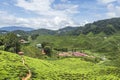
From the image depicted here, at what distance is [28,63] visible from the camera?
290 ft

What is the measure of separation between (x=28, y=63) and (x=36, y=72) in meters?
10.6

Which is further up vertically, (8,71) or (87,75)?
(8,71)

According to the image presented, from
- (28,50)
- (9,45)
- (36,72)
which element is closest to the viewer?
(36,72)

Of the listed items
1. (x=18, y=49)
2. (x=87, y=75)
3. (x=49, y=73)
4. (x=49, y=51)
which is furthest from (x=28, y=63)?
(x=49, y=51)

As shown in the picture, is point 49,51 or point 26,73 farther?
point 49,51

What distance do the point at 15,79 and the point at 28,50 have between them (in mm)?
87333

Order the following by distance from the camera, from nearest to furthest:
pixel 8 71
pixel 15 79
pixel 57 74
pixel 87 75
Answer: pixel 15 79 → pixel 8 71 → pixel 57 74 → pixel 87 75

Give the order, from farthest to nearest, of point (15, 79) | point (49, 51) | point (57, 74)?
point (49, 51)
point (57, 74)
point (15, 79)

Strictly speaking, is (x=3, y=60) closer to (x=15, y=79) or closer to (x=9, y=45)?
(x=15, y=79)

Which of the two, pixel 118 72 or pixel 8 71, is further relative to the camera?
pixel 118 72

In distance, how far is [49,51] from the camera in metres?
184

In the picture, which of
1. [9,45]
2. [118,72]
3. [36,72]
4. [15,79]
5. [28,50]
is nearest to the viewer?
[15,79]

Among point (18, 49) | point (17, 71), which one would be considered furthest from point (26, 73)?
point (18, 49)

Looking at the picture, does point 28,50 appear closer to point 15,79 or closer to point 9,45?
point 9,45
